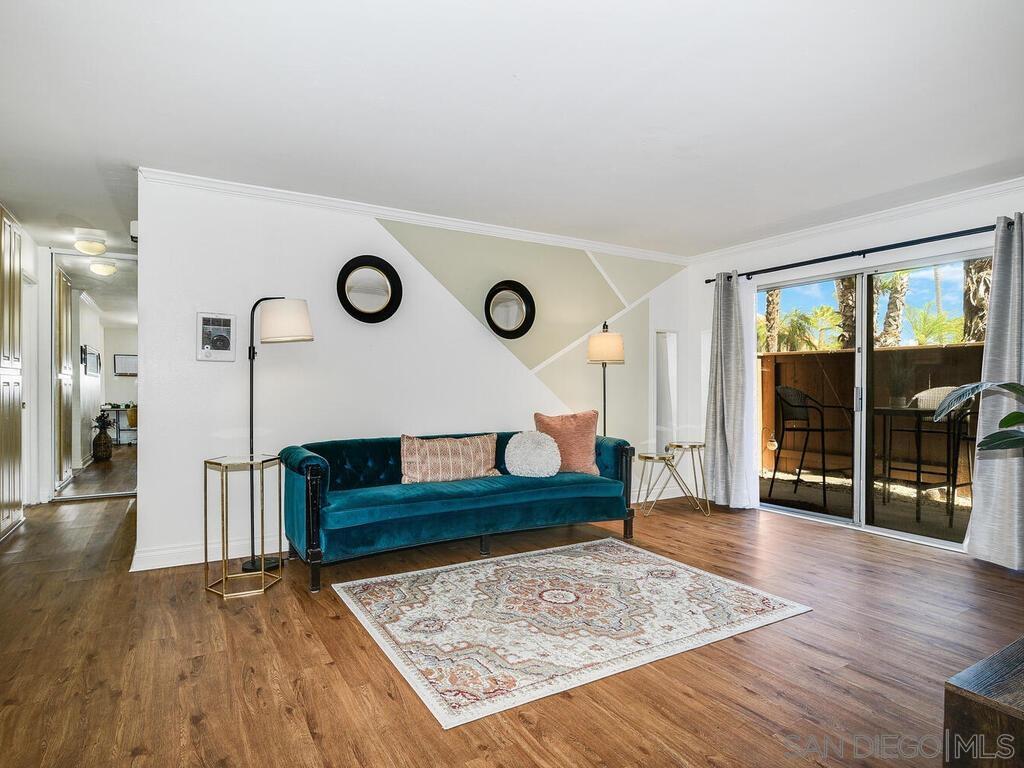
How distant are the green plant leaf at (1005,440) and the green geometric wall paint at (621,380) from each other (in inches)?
136

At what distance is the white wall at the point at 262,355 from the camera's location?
12.3 feet

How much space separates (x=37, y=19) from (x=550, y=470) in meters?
3.68

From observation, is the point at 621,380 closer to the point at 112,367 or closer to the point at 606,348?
the point at 606,348

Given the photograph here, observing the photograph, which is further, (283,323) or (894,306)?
(894,306)

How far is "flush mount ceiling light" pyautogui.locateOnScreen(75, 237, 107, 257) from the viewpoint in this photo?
513cm

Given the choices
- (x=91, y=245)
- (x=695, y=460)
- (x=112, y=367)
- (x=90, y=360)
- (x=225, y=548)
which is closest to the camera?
(x=225, y=548)

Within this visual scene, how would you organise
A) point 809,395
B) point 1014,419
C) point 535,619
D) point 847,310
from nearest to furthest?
point 1014,419 → point 535,619 → point 847,310 → point 809,395

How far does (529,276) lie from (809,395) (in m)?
2.87

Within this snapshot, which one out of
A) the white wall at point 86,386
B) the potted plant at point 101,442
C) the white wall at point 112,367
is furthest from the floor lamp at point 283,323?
the white wall at point 112,367

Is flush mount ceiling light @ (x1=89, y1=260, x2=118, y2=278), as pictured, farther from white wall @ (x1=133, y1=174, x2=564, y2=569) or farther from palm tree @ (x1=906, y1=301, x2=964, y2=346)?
palm tree @ (x1=906, y1=301, x2=964, y2=346)

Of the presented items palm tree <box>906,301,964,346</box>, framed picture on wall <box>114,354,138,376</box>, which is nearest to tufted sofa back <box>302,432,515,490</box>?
palm tree <box>906,301,964,346</box>

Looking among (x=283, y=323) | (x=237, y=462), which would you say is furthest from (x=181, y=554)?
(x=283, y=323)

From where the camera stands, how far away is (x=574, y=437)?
4.73 m

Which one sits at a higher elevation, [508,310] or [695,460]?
[508,310]
